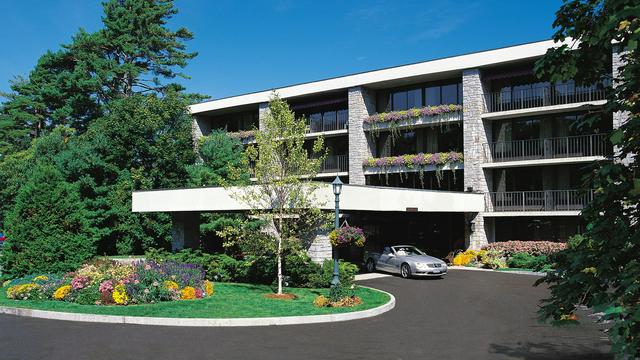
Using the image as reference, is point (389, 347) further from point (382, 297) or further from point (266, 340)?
point (382, 297)

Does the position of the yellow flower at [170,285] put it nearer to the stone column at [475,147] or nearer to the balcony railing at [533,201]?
the stone column at [475,147]

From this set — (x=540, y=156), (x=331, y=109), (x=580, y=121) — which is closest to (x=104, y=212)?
(x=331, y=109)

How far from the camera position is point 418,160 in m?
36.8

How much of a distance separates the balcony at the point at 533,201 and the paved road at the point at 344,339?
17771 mm

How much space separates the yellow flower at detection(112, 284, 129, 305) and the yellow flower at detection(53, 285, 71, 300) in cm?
232

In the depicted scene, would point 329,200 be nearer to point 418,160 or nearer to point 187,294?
point 187,294

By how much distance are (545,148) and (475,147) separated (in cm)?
409

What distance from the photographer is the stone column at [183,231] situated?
28.3m

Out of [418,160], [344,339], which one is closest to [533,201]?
[418,160]

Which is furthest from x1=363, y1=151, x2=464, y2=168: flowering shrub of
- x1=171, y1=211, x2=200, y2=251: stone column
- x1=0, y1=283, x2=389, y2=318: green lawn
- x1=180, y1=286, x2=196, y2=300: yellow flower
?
x1=180, y1=286, x2=196, y2=300: yellow flower

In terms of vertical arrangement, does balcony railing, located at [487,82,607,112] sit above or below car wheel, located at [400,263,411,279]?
above

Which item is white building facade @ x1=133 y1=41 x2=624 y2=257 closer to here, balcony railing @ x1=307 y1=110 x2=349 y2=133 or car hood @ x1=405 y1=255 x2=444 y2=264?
balcony railing @ x1=307 y1=110 x2=349 y2=133

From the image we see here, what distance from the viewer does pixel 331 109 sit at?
42625 mm

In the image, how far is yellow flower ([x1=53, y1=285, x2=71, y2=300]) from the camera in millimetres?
18438
